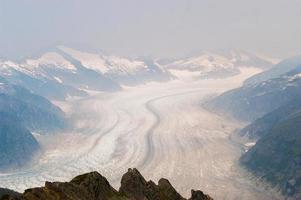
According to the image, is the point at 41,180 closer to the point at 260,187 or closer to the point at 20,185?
the point at 20,185

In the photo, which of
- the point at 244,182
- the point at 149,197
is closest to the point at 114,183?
the point at 244,182

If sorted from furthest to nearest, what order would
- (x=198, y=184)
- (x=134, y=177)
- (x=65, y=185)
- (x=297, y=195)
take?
1. (x=198, y=184)
2. (x=297, y=195)
3. (x=134, y=177)
4. (x=65, y=185)

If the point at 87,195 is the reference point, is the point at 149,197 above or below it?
below

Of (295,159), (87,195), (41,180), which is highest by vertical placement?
(87,195)

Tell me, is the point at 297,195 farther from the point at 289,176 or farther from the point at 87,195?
the point at 87,195

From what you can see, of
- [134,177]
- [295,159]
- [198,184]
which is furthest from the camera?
[295,159]

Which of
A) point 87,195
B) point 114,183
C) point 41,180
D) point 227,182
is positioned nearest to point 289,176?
point 227,182

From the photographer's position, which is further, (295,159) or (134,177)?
(295,159)
